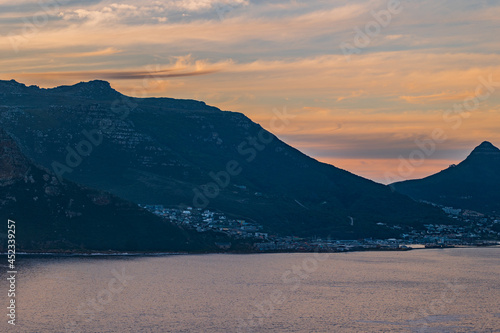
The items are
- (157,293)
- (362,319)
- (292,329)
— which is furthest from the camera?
(157,293)

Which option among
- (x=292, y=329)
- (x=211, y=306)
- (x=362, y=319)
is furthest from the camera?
(x=211, y=306)

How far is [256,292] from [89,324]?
6020 cm

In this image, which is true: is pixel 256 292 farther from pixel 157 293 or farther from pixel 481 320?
pixel 481 320

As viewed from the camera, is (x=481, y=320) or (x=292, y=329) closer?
(x=292, y=329)

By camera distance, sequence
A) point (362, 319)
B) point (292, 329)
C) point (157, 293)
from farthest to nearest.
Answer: point (157, 293) < point (362, 319) < point (292, 329)

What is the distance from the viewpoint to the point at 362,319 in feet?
517

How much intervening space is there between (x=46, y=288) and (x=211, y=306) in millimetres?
49861

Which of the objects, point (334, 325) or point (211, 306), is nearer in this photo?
point (334, 325)

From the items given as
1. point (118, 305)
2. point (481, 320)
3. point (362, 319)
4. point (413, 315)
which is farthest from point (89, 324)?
point (481, 320)

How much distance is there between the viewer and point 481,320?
157750 millimetres

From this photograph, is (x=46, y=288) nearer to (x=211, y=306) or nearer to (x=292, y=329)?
(x=211, y=306)

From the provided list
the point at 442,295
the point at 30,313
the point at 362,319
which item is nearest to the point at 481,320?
the point at 362,319

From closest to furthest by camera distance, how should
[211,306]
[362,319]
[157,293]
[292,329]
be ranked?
1. [292,329]
2. [362,319]
3. [211,306]
4. [157,293]

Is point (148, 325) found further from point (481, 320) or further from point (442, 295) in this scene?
point (442, 295)
